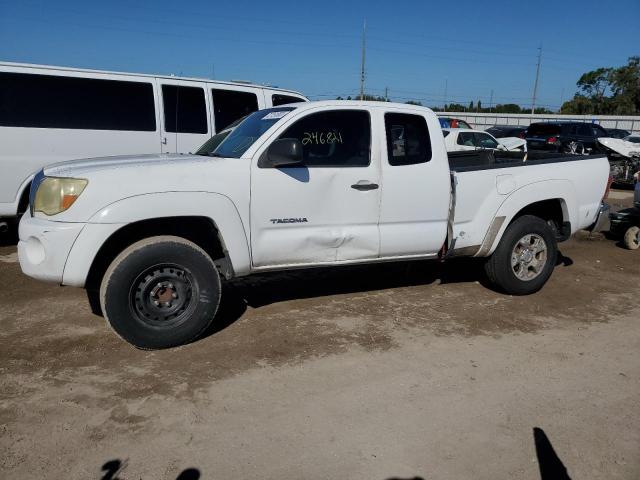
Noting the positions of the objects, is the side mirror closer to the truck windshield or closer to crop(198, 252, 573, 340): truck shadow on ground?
the truck windshield

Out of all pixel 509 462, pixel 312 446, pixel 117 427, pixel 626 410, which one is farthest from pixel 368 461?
pixel 626 410

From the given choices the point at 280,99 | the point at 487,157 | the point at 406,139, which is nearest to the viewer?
the point at 406,139

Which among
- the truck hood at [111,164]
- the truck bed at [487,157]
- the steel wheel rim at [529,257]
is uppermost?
the truck hood at [111,164]


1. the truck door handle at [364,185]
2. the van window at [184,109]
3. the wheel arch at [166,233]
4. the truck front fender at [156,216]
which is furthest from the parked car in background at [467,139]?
the truck front fender at [156,216]

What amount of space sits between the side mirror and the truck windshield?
8.3 inches

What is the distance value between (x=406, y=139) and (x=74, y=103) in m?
4.56

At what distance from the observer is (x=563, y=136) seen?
70.5 feet

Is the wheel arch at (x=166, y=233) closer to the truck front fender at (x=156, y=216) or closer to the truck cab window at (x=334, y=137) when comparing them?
the truck front fender at (x=156, y=216)

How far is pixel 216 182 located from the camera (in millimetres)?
4012

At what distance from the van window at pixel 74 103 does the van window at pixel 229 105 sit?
99 cm

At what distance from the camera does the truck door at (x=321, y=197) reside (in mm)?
4227

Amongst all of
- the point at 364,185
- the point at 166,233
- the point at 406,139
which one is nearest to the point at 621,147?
the point at 406,139

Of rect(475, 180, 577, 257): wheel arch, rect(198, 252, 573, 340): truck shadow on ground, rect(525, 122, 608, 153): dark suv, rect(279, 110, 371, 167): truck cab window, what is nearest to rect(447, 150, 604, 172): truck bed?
rect(475, 180, 577, 257): wheel arch

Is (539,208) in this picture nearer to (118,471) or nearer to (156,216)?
(156,216)
